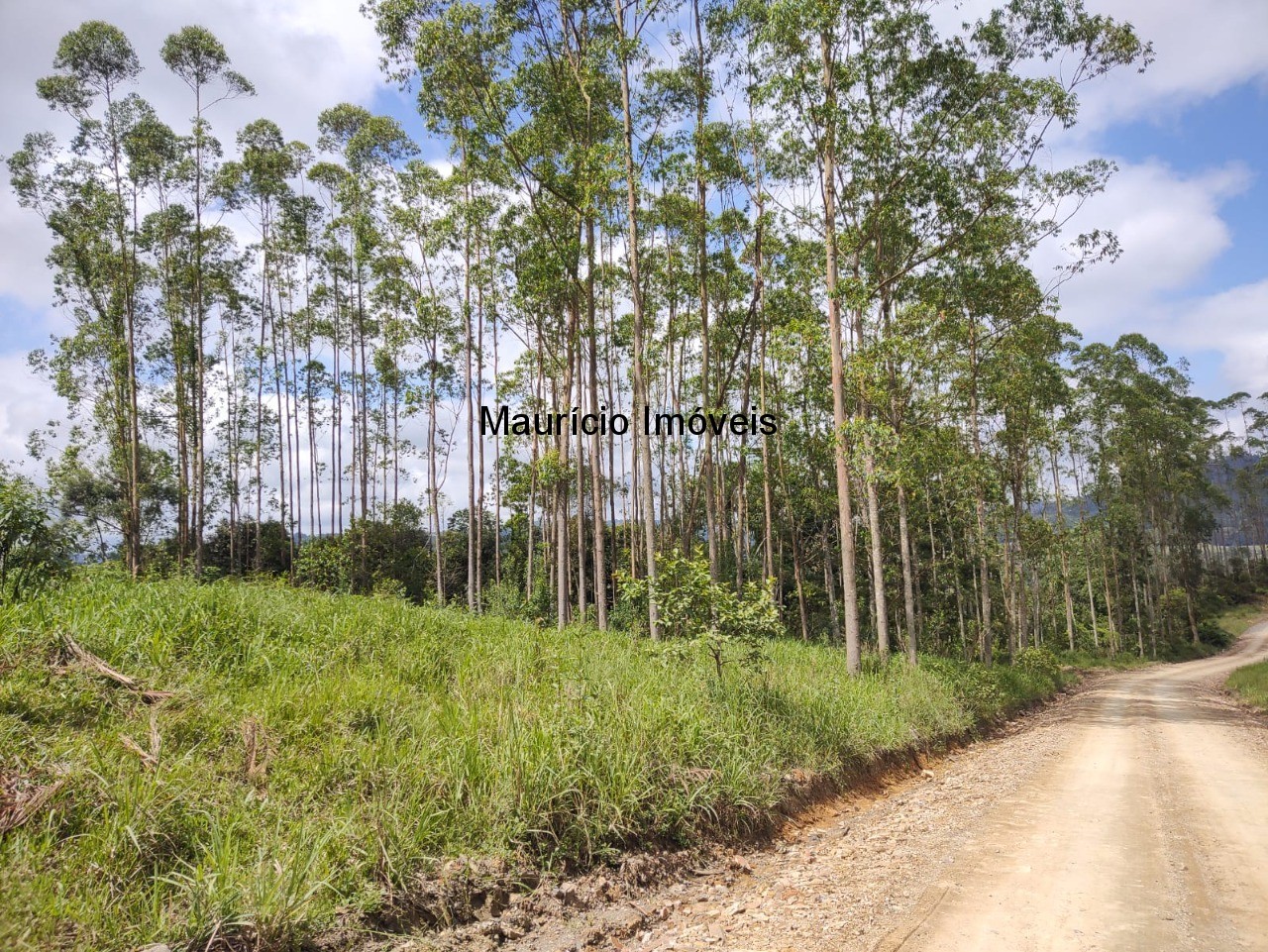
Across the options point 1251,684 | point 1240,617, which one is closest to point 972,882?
point 1251,684

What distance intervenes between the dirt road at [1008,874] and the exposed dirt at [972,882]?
0.5 inches

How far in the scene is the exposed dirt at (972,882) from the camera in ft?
11.0

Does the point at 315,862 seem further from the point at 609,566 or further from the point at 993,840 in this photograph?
the point at 609,566

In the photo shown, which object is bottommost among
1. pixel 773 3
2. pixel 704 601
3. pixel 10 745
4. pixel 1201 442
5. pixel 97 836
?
pixel 97 836

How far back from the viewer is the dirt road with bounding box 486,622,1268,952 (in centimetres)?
337

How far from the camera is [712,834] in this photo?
4.85 metres

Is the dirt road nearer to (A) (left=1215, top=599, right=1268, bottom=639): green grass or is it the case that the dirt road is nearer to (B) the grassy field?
(B) the grassy field

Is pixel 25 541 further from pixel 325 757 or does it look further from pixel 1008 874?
pixel 1008 874

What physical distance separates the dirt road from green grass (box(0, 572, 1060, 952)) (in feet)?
1.99

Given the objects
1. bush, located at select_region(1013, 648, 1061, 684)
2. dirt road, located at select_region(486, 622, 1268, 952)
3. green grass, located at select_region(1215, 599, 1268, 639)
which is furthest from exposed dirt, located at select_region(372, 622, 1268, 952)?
green grass, located at select_region(1215, 599, 1268, 639)

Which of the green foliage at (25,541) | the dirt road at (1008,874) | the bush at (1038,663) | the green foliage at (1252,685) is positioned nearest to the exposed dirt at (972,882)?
the dirt road at (1008,874)

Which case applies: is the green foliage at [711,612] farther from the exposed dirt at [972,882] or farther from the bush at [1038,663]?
the bush at [1038,663]

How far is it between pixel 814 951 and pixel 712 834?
1632 mm

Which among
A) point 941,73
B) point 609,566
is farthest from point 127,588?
point 609,566
